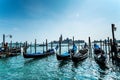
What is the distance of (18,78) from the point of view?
13703mm

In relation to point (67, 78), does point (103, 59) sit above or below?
above

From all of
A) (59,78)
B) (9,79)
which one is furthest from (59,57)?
(9,79)

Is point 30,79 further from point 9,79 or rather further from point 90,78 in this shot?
A: point 90,78

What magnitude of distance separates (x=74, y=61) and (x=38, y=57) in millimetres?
9660

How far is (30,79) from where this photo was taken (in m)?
13.3

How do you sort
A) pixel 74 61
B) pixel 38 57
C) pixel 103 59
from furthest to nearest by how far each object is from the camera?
pixel 38 57
pixel 74 61
pixel 103 59

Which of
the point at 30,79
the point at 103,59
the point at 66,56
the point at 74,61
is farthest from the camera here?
the point at 66,56

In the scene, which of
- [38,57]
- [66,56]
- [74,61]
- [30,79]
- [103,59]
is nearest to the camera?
[30,79]

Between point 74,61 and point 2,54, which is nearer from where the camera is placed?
point 74,61

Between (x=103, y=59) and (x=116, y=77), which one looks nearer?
(x=116, y=77)

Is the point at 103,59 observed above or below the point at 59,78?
above

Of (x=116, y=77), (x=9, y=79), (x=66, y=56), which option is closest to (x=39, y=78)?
(x=9, y=79)

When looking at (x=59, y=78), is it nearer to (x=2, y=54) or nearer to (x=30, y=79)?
(x=30, y=79)

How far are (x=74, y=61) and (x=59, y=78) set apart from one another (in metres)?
8.48
